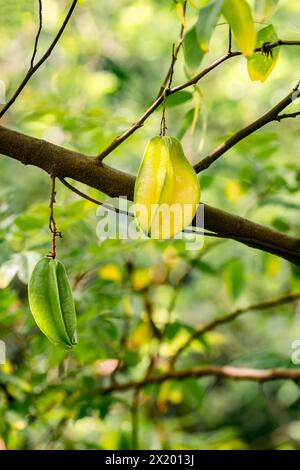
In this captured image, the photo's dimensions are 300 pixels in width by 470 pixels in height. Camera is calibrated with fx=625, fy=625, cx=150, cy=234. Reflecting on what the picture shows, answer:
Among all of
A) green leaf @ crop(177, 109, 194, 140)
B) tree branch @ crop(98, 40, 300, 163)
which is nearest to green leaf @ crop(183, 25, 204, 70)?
tree branch @ crop(98, 40, 300, 163)

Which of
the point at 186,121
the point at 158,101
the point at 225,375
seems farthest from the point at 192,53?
the point at 225,375

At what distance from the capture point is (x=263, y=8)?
804 mm

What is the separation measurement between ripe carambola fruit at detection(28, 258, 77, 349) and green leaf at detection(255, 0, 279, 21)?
17.5 inches

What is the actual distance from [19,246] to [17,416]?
425mm

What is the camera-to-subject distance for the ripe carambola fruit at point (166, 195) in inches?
33.8

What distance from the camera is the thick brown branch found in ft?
4.85

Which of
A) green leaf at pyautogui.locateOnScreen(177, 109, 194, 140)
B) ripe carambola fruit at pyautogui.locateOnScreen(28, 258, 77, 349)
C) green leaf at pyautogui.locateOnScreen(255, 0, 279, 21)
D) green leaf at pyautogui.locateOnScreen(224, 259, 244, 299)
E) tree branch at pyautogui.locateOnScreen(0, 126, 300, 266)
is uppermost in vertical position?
green leaf at pyautogui.locateOnScreen(224, 259, 244, 299)

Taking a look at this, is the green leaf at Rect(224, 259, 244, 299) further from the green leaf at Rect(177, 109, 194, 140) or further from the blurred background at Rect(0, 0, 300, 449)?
the green leaf at Rect(177, 109, 194, 140)

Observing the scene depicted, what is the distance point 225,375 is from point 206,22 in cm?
110

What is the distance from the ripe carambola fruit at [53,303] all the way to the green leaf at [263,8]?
444 mm

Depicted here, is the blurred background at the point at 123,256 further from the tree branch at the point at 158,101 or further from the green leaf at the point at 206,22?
the green leaf at the point at 206,22

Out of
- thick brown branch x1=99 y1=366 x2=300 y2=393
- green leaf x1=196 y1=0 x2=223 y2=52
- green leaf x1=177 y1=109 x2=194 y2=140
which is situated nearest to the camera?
green leaf x1=196 y1=0 x2=223 y2=52

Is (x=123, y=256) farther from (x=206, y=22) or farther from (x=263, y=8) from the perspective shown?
(x=206, y=22)

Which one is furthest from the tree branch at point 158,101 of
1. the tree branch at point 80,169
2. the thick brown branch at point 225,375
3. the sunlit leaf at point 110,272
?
the sunlit leaf at point 110,272
